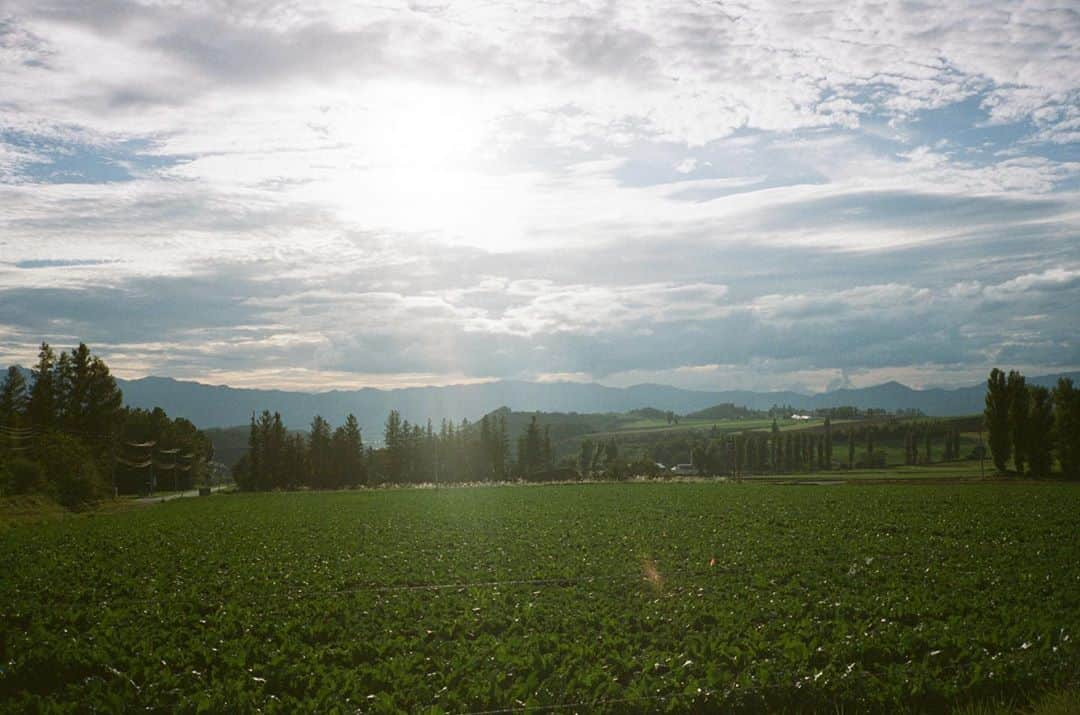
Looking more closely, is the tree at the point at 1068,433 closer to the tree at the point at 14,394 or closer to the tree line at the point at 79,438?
the tree line at the point at 79,438

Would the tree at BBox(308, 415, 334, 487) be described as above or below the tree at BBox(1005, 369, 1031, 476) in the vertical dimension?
below

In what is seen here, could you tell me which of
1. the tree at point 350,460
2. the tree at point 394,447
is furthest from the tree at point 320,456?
the tree at point 394,447

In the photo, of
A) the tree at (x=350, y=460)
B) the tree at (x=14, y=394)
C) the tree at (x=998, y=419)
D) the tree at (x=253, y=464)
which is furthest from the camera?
the tree at (x=350, y=460)

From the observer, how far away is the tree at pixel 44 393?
8956 cm

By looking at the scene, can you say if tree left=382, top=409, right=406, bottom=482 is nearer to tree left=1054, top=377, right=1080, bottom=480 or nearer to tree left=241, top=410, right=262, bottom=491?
tree left=241, top=410, right=262, bottom=491

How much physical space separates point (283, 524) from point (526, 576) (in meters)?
22.7

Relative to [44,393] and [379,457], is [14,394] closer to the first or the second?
[44,393]

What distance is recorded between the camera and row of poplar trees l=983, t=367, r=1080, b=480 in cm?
8531

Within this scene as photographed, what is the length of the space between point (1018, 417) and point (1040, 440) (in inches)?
157

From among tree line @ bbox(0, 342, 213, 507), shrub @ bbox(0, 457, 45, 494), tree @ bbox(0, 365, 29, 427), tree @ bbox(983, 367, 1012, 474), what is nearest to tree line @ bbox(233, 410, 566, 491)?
tree line @ bbox(0, 342, 213, 507)

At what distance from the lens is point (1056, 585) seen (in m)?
20.5

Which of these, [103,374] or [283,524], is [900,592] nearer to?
[283,524]

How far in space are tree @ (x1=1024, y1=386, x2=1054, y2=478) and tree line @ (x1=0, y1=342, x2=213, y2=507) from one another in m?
87.5

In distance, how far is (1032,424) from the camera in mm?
89750
